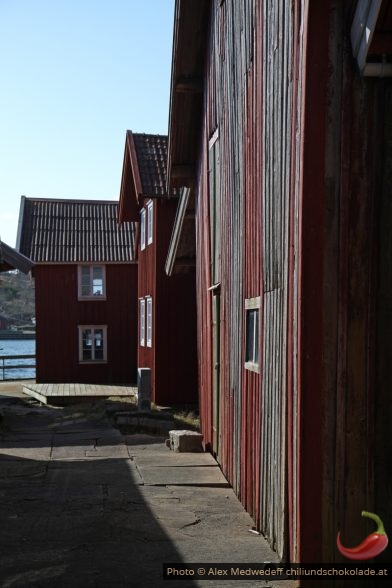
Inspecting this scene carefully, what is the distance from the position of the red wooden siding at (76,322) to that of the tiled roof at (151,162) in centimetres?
770

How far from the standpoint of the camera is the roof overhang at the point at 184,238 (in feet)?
55.4

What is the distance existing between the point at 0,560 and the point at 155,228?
51.8 feet

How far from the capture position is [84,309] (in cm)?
3064

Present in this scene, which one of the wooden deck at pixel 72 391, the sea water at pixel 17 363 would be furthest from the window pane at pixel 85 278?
the sea water at pixel 17 363

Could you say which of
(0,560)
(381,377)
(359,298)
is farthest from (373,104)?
(0,560)

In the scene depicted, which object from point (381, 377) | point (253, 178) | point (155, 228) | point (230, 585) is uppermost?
point (155, 228)

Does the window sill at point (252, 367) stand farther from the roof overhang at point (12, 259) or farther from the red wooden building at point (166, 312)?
the red wooden building at point (166, 312)

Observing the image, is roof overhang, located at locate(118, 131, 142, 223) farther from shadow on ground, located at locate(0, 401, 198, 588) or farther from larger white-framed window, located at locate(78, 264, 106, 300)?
shadow on ground, located at locate(0, 401, 198, 588)

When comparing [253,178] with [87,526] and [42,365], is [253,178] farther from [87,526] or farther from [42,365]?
[42,365]

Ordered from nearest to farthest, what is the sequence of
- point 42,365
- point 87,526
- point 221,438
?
1. point 87,526
2. point 221,438
3. point 42,365

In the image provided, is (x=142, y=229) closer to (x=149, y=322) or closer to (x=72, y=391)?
(x=149, y=322)

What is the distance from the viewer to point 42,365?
30422mm

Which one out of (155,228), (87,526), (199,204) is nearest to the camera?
(87,526)

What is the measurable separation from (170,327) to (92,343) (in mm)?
9431
